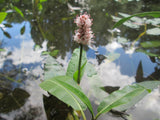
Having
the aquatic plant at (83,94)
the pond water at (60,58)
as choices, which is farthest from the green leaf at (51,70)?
the aquatic plant at (83,94)

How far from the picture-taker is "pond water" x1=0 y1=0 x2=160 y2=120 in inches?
36.1

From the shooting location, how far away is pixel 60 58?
1.41 metres

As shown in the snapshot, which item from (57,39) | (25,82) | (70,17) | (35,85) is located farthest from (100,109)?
(70,17)

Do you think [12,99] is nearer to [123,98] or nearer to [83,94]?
[83,94]

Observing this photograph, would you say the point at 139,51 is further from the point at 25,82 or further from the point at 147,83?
the point at 25,82

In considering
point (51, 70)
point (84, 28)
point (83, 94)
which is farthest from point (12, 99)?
point (84, 28)

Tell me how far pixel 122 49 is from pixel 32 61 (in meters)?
1.07

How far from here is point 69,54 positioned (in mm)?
1486

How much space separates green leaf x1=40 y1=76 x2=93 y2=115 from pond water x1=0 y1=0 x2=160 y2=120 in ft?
0.40

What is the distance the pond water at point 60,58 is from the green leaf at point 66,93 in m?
Answer: 0.12

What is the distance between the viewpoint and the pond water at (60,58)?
917mm

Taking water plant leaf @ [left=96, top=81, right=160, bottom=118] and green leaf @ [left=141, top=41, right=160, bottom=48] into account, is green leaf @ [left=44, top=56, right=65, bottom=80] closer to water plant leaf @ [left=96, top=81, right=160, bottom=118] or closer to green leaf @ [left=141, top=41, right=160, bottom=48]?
water plant leaf @ [left=96, top=81, right=160, bottom=118]

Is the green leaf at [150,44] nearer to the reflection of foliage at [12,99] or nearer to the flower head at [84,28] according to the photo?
the flower head at [84,28]

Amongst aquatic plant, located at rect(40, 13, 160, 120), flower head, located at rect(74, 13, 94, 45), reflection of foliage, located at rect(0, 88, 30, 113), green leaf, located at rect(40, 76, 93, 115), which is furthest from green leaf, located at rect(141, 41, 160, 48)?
reflection of foliage, located at rect(0, 88, 30, 113)
